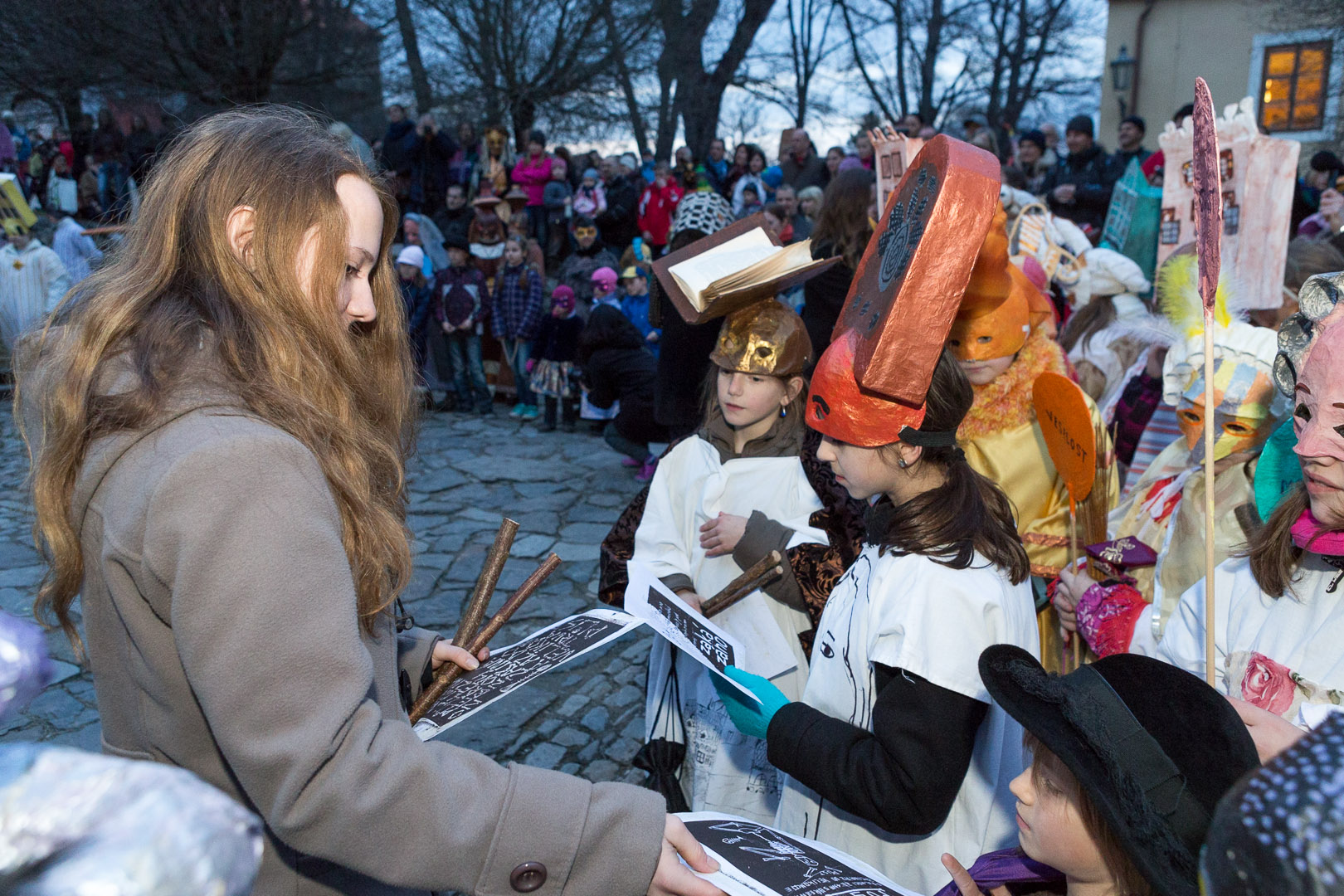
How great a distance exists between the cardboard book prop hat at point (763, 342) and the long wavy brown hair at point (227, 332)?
152cm

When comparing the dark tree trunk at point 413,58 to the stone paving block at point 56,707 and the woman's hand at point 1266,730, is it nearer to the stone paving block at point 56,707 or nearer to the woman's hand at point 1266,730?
the stone paving block at point 56,707

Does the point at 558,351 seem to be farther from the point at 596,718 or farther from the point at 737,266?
the point at 737,266

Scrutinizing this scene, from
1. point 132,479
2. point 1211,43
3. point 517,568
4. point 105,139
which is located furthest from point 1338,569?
point 1211,43

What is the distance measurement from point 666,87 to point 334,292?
21.5m

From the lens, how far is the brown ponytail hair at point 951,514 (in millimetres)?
1845

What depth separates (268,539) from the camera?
1064 mm

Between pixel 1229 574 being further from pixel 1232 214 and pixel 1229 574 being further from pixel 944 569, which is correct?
pixel 1232 214

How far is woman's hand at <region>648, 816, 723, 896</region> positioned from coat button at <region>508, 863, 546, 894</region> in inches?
6.2

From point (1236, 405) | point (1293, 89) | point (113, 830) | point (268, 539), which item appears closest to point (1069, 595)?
point (1236, 405)

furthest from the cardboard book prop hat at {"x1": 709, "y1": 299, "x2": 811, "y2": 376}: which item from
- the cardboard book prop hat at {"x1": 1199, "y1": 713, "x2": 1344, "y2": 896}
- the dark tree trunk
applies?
the dark tree trunk

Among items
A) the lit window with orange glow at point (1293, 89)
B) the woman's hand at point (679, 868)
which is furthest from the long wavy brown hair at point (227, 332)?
the lit window with orange glow at point (1293, 89)

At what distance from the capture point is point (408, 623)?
68.6 inches

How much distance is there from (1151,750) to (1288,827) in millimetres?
571

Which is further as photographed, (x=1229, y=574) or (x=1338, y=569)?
(x=1229, y=574)
